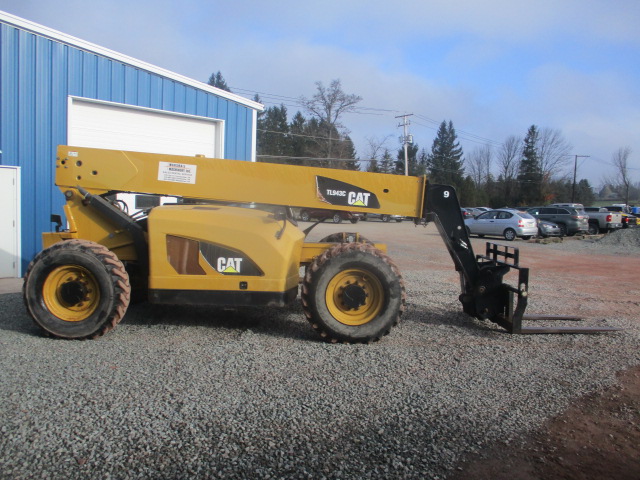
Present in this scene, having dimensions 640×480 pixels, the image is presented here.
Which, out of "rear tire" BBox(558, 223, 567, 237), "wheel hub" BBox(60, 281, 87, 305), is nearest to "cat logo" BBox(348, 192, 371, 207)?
"wheel hub" BBox(60, 281, 87, 305)

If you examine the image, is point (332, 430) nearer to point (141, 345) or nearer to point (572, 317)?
point (141, 345)

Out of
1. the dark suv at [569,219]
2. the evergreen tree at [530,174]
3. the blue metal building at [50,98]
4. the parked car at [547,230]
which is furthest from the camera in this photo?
the evergreen tree at [530,174]

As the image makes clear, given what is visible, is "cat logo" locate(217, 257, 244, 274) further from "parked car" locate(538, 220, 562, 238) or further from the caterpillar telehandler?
"parked car" locate(538, 220, 562, 238)

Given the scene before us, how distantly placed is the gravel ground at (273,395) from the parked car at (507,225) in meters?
19.8

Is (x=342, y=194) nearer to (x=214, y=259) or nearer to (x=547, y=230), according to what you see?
(x=214, y=259)

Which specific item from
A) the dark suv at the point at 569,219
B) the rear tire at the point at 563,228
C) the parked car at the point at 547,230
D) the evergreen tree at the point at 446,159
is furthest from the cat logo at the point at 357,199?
the evergreen tree at the point at 446,159

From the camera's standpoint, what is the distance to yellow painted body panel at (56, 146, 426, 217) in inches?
259

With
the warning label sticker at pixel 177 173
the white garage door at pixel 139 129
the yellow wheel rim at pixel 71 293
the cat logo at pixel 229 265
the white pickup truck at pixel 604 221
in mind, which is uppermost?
the white garage door at pixel 139 129

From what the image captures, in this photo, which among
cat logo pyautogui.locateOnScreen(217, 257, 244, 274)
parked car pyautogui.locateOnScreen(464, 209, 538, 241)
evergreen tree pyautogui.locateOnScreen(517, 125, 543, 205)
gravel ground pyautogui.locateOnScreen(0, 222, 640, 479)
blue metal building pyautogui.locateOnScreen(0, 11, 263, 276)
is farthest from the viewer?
evergreen tree pyautogui.locateOnScreen(517, 125, 543, 205)

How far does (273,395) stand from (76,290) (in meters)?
3.05

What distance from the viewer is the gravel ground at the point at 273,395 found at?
349 cm

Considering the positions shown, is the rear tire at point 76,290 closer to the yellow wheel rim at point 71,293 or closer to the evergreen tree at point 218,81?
the yellow wheel rim at point 71,293

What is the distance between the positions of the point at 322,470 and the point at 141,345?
3305 mm

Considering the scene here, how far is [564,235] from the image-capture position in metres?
30.0
